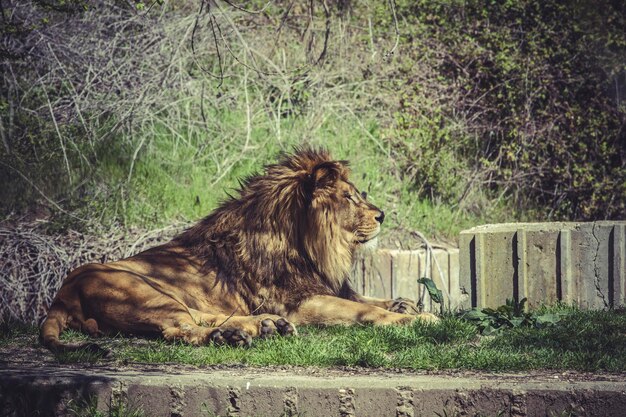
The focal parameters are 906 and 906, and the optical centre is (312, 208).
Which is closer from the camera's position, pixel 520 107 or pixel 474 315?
pixel 474 315

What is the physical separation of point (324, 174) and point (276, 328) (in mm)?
1639

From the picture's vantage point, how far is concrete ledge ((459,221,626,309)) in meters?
8.23

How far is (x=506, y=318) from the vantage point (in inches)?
270

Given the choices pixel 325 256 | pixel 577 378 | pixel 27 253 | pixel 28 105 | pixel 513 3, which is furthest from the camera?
pixel 513 3

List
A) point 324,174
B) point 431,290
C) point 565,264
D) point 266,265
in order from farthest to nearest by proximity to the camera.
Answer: point 565,264 < point 431,290 < point 324,174 < point 266,265

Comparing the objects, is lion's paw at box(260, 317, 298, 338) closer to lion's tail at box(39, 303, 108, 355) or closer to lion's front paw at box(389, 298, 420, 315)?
lion's tail at box(39, 303, 108, 355)

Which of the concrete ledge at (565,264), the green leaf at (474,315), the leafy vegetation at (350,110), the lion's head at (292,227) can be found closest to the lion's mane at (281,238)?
the lion's head at (292,227)

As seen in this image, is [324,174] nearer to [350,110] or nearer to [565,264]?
[565,264]

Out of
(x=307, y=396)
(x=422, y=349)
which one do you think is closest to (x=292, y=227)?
(x=422, y=349)

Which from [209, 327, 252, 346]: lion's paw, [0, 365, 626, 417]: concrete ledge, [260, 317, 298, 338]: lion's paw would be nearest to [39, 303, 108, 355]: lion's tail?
[209, 327, 252, 346]: lion's paw

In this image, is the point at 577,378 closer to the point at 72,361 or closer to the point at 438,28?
the point at 72,361

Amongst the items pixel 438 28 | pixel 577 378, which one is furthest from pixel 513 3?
pixel 577 378

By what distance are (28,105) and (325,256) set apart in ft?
19.8

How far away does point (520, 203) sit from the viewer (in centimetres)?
1210
